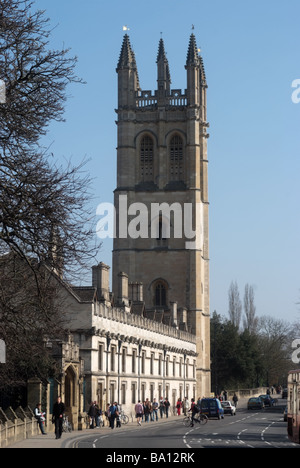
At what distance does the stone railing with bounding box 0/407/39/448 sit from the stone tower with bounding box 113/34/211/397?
5334 centimetres

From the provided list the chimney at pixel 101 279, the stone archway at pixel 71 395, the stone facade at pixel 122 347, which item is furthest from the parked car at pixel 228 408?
the stone archway at pixel 71 395

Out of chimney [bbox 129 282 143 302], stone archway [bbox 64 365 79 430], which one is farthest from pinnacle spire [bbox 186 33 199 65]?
stone archway [bbox 64 365 79 430]

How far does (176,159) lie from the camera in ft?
313

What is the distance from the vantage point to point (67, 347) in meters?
42.6

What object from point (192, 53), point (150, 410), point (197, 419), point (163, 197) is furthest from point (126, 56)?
point (197, 419)

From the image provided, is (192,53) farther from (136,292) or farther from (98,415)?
(98,415)

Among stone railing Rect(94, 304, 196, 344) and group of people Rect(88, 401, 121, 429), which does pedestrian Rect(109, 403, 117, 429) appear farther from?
stone railing Rect(94, 304, 196, 344)

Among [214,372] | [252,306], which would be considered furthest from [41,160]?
[252,306]

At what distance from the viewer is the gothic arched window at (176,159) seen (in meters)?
95.1

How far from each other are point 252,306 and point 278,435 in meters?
97.7

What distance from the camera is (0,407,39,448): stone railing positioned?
26.9 m

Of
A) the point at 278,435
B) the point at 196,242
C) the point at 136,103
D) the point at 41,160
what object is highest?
the point at 136,103

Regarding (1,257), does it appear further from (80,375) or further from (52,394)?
(80,375)

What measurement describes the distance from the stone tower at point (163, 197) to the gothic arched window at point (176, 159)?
106mm
